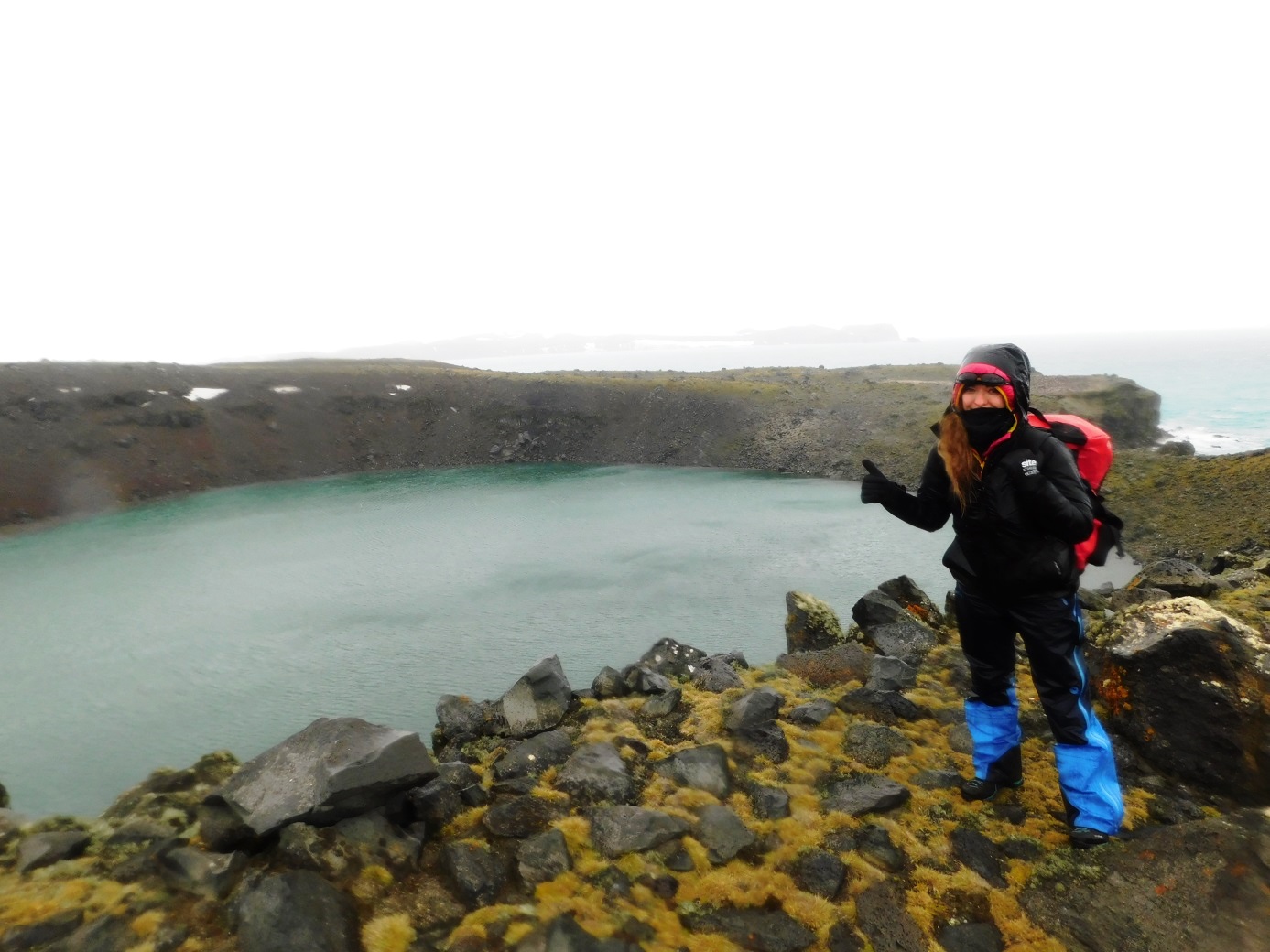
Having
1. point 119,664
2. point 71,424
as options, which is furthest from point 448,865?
point 71,424

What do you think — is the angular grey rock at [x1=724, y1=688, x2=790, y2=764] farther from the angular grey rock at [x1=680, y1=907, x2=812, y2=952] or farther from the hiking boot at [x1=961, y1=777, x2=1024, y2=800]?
the angular grey rock at [x1=680, y1=907, x2=812, y2=952]

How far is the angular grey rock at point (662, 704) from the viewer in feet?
35.5

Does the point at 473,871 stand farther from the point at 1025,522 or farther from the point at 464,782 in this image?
the point at 1025,522

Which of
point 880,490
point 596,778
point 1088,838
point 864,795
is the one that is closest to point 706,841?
point 596,778

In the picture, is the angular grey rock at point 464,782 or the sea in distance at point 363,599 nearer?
the angular grey rock at point 464,782

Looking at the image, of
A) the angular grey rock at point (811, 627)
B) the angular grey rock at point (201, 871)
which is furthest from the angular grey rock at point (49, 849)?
the angular grey rock at point (811, 627)

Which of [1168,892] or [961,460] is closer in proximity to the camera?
[1168,892]

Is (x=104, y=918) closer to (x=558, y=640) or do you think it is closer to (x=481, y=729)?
(x=481, y=729)

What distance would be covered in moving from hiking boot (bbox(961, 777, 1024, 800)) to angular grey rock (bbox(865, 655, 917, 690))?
3143mm

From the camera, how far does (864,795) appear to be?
7965 mm

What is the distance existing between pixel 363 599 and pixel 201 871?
23.3 metres

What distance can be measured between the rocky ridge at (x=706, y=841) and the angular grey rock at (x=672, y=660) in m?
3.11

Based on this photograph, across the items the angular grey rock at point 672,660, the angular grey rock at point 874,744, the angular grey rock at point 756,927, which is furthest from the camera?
the angular grey rock at point 672,660

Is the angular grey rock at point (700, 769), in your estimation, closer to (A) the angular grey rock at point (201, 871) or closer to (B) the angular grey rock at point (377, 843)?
(B) the angular grey rock at point (377, 843)
